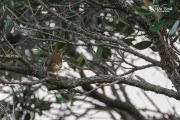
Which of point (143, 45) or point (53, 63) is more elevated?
point (143, 45)

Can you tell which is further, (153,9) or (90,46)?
(90,46)

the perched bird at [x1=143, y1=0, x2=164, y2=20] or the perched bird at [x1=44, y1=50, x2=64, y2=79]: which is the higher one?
the perched bird at [x1=143, y1=0, x2=164, y2=20]

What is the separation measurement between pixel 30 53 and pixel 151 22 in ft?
10.0

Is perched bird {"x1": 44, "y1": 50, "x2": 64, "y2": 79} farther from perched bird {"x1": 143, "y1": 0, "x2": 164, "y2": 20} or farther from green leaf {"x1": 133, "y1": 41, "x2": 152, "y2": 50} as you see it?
perched bird {"x1": 143, "y1": 0, "x2": 164, "y2": 20}

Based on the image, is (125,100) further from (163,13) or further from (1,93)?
(163,13)

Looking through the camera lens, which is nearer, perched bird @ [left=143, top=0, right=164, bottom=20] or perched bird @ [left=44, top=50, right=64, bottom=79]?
perched bird @ [left=143, top=0, right=164, bottom=20]

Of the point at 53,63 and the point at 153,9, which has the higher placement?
the point at 153,9

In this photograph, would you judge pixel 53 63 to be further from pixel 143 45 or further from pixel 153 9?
pixel 153 9

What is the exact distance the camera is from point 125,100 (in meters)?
6.05

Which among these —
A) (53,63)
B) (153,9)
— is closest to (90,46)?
(53,63)

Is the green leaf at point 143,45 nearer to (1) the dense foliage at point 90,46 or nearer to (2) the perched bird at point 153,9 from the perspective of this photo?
(1) the dense foliage at point 90,46

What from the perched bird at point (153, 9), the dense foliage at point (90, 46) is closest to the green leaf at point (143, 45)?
the dense foliage at point (90, 46)

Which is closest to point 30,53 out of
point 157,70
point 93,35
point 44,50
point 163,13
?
point 157,70

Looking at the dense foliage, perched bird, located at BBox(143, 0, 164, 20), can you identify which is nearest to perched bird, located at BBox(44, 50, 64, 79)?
the dense foliage
